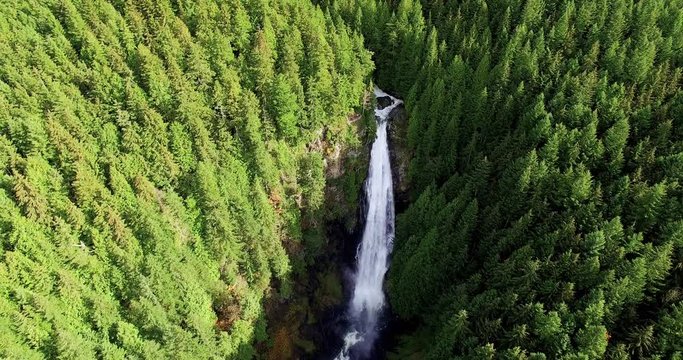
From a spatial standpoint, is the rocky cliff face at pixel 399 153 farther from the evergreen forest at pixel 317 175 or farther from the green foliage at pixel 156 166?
the green foliage at pixel 156 166

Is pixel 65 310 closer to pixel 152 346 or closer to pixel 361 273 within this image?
pixel 152 346

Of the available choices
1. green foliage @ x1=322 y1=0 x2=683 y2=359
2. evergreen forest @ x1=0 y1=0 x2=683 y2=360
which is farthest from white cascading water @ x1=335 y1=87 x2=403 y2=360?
green foliage @ x1=322 y1=0 x2=683 y2=359

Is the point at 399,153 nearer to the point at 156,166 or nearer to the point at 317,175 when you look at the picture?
the point at 317,175

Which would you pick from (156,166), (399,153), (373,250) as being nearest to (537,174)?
(399,153)

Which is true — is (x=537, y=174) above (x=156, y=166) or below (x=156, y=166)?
below

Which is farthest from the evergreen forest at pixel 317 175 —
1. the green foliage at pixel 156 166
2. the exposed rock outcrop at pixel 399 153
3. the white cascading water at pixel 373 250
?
the white cascading water at pixel 373 250

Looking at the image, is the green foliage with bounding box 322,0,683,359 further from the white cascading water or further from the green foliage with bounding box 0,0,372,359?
the green foliage with bounding box 0,0,372,359
